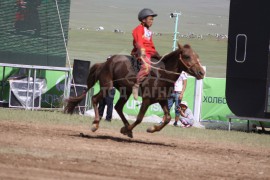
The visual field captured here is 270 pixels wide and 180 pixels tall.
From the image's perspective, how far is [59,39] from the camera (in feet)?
82.3

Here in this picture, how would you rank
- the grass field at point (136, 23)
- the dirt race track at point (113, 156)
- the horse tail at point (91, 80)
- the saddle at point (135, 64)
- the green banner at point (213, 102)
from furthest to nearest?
the grass field at point (136, 23) → the green banner at point (213, 102) → the horse tail at point (91, 80) → the saddle at point (135, 64) → the dirt race track at point (113, 156)

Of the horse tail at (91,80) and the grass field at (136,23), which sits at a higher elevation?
the grass field at (136,23)

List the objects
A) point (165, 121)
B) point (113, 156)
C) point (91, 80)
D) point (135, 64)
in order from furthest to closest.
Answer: point (91, 80) → point (135, 64) → point (165, 121) → point (113, 156)

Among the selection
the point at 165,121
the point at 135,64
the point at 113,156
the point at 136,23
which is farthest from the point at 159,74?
the point at 136,23

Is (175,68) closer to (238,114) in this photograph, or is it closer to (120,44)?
(238,114)

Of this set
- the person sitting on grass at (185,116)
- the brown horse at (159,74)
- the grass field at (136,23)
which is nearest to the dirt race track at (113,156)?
the brown horse at (159,74)

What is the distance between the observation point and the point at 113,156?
13.6 metres

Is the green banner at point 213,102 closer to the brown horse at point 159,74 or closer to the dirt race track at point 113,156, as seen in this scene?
the dirt race track at point 113,156

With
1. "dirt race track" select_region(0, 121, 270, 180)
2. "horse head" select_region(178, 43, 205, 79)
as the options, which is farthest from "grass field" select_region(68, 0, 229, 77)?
"horse head" select_region(178, 43, 205, 79)

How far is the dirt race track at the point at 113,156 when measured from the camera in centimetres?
1172

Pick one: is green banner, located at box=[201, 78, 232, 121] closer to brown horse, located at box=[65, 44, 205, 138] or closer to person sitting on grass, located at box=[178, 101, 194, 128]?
person sitting on grass, located at box=[178, 101, 194, 128]

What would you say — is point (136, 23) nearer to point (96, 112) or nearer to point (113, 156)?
point (96, 112)

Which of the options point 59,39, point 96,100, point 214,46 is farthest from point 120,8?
point 96,100

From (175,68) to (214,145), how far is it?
2.11 meters
